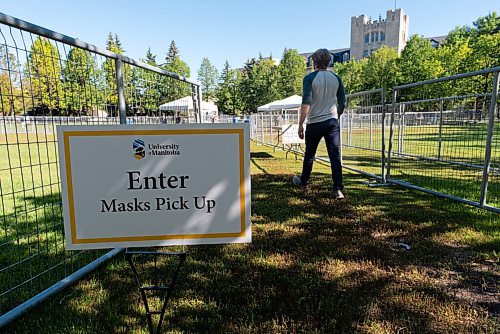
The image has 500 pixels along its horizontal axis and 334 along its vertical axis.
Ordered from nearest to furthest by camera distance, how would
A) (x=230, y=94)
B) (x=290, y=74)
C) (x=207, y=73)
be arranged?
(x=290, y=74) → (x=230, y=94) → (x=207, y=73)

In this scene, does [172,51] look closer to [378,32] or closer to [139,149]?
[378,32]

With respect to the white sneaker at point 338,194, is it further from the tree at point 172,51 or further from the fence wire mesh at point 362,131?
the tree at point 172,51

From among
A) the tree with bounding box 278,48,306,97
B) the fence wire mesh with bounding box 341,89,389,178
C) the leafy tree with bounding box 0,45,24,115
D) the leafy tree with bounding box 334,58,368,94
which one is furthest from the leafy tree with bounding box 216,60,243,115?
the leafy tree with bounding box 0,45,24,115

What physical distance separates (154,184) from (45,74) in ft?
4.57

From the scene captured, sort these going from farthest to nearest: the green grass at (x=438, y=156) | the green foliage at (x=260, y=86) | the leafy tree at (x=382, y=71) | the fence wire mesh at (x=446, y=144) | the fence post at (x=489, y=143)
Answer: the green foliage at (x=260, y=86)
the leafy tree at (x=382, y=71)
the fence wire mesh at (x=446, y=144)
the green grass at (x=438, y=156)
the fence post at (x=489, y=143)

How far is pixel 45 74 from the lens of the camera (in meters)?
2.40

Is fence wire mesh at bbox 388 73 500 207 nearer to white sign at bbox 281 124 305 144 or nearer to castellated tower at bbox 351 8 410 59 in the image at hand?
white sign at bbox 281 124 305 144

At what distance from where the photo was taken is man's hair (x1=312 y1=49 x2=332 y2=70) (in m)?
5.11

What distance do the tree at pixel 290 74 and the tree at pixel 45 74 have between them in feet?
175

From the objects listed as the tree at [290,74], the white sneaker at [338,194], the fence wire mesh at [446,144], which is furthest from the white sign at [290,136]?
the tree at [290,74]

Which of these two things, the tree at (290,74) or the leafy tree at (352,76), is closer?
the leafy tree at (352,76)

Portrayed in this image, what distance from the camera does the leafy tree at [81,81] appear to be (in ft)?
8.43

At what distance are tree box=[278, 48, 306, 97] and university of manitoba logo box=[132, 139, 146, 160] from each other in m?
54.2

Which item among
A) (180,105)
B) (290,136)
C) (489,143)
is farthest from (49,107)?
(290,136)
